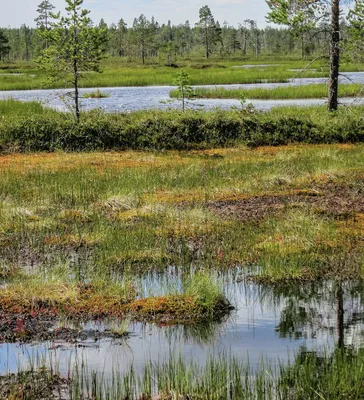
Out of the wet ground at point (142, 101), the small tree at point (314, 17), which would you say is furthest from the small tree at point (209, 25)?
the small tree at point (314, 17)

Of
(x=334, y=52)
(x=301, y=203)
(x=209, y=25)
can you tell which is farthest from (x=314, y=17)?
(x=209, y=25)

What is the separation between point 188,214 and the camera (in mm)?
13773

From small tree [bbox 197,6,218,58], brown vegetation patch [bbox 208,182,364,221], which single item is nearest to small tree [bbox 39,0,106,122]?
brown vegetation patch [bbox 208,182,364,221]

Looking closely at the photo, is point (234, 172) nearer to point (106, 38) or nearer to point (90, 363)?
point (106, 38)

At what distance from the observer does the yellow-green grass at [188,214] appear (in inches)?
438

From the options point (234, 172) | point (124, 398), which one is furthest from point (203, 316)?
point (234, 172)

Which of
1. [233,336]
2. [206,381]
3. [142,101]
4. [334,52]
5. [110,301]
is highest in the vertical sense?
[334,52]

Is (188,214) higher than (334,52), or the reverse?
(334,52)

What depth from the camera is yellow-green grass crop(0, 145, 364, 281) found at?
438 inches

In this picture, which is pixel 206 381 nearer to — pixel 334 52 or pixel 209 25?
pixel 334 52

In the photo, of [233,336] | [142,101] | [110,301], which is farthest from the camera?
[142,101]

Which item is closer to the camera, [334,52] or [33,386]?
[33,386]

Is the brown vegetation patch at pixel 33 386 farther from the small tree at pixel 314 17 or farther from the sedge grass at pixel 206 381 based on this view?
the small tree at pixel 314 17

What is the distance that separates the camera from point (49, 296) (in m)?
9.10
